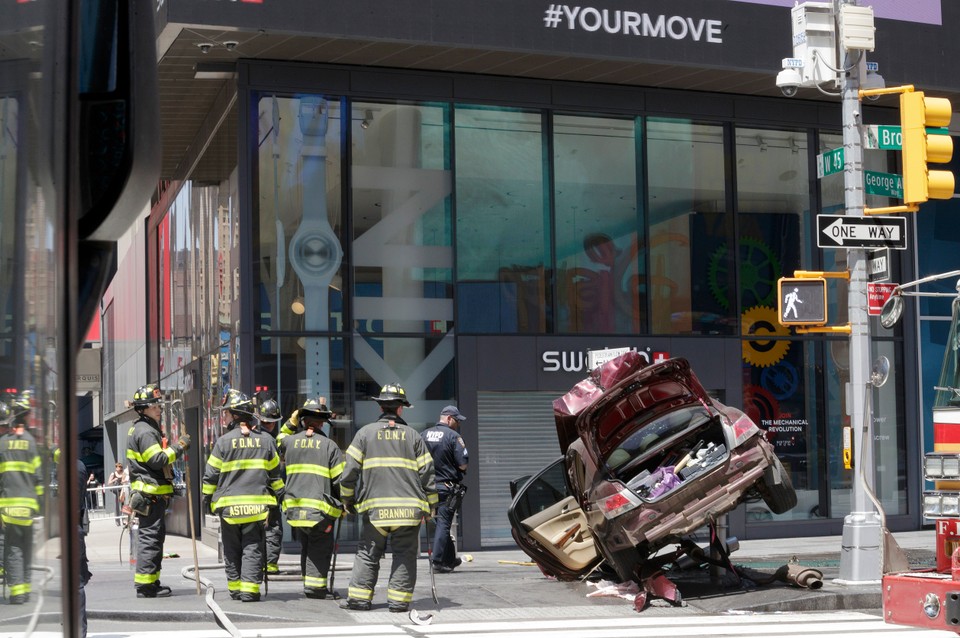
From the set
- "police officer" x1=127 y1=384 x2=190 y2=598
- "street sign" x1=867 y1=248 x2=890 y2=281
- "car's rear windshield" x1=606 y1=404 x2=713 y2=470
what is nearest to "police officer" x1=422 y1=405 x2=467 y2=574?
"car's rear windshield" x1=606 y1=404 x2=713 y2=470

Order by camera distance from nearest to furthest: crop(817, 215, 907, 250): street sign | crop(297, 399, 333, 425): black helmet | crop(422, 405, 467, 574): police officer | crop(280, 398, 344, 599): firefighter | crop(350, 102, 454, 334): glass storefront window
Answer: crop(280, 398, 344, 599): firefighter, crop(297, 399, 333, 425): black helmet, crop(817, 215, 907, 250): street sign, crop(422, 405, 467, 574): police officer, crop(350, 102, 454, 334): glass storefront window

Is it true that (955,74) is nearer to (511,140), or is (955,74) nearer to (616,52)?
(616,52)

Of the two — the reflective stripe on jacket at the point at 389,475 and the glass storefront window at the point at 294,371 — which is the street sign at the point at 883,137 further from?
the glass storefront window at the point at 294,371

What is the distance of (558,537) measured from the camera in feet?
42.4

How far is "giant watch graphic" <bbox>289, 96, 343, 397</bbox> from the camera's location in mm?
16938

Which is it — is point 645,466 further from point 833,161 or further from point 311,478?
point 833,161

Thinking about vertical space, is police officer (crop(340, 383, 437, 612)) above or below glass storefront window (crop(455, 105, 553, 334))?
below

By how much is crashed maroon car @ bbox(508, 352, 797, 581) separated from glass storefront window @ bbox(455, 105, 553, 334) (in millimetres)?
5298

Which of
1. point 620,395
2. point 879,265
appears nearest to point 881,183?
point 879,265

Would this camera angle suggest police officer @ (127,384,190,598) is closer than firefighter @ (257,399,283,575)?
Yes

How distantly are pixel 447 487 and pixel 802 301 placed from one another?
4.71m

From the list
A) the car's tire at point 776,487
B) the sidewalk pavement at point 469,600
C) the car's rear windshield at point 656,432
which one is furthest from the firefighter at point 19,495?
the car's rear windshield at point 656,432

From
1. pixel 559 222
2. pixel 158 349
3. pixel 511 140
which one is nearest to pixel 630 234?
pixel 559 222

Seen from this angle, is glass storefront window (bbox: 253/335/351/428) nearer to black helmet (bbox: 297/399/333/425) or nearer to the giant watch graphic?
the giant watch graphic
